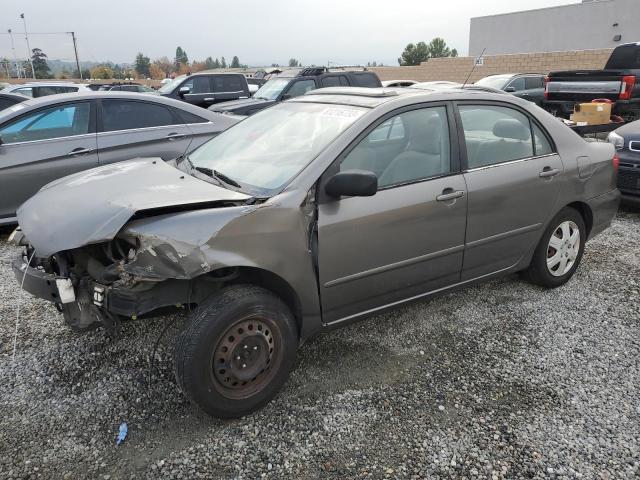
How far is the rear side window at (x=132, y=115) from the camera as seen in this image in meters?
5.82

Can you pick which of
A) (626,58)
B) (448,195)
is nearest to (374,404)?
(448,195)

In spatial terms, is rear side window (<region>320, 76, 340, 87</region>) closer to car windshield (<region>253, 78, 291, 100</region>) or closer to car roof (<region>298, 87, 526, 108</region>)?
car windshield (<region>253, 78, 291, 100</region>)

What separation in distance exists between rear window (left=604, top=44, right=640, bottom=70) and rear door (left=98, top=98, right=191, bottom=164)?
38.7 ft

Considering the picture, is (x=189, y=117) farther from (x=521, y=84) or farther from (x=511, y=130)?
(x=521, y=84)

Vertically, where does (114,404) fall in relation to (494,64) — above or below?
below

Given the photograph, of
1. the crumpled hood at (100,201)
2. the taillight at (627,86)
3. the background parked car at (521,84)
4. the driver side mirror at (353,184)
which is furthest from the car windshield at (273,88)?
the driver side mirror at (353,184)

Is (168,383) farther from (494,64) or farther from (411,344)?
(494,64)

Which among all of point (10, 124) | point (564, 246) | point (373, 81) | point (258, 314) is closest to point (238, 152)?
point (258, 314)

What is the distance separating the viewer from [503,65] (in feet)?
83.1

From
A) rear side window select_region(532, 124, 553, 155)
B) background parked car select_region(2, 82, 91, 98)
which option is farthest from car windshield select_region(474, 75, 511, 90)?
background parked car select_region(2, 82, 91, 98)

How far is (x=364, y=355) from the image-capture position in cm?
330

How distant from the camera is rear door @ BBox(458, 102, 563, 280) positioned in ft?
11.1

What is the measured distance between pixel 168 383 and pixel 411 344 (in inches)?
62.8

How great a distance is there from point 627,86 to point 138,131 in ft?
31.1
